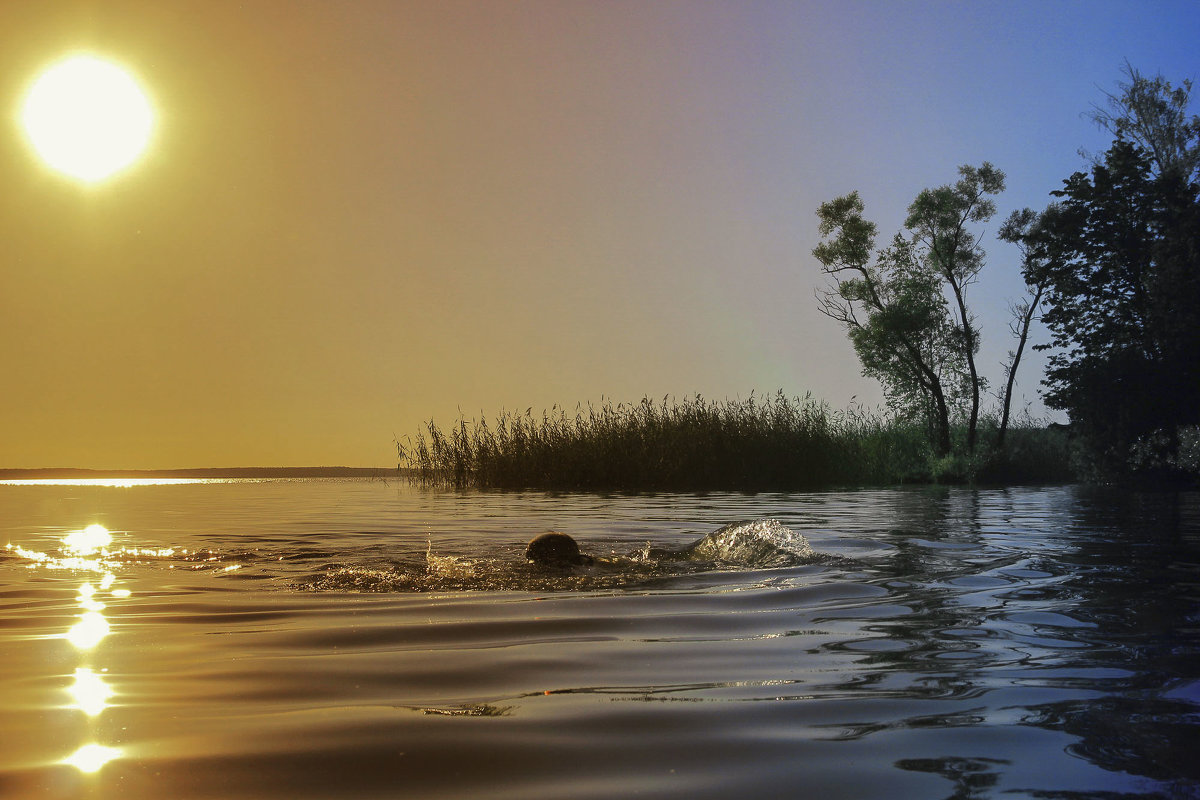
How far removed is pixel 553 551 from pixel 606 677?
14.1 ft

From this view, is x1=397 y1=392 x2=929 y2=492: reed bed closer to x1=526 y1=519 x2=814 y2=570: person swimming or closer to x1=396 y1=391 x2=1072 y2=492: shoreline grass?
x1=396 y1=391 x2=1072 y2=492: shoreline grass

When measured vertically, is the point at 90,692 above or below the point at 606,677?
above

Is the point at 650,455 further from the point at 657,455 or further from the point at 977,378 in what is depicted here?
the point at 977,378

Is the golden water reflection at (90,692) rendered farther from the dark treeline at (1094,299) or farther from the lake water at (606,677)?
the dark treeline at (1094,299)

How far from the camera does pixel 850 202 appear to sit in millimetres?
39875

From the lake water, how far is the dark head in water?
288 mm

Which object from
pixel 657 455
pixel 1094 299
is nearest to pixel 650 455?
pixel 657 455

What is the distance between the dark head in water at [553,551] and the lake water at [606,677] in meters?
0.29

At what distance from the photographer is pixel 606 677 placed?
11.3 feet

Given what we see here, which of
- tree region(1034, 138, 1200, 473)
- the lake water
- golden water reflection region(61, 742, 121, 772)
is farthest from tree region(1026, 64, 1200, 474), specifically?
golden water reflection region(61, 742, 121, 772)

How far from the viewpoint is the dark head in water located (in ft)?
25.2

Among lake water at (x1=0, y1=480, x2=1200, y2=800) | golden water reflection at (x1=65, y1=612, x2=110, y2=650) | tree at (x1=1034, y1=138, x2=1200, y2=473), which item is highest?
tree at (x1=1034, y1=138, x2=1200, y2=473)

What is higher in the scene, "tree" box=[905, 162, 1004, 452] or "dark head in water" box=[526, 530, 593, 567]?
"tree" box=[905, 162, 1004, 452]

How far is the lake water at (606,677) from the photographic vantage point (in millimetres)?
2260
